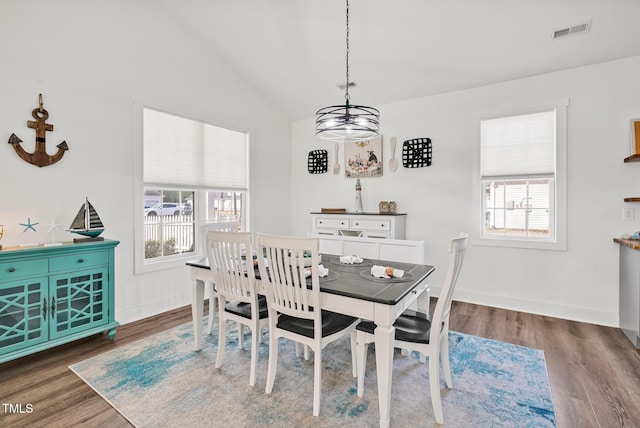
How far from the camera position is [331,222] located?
4602mm

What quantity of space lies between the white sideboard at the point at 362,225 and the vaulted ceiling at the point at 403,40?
162cm

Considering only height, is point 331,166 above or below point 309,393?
above

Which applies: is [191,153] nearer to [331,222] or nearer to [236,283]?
[331,222]

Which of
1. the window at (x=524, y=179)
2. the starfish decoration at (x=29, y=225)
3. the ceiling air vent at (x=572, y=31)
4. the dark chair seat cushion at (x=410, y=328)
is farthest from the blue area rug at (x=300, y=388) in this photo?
the ceiling air vent at (x=572, y=31)

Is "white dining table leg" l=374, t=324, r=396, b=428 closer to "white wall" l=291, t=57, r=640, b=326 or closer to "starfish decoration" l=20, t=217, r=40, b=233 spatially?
"white wall" l=291, t=57, r=640, b=326

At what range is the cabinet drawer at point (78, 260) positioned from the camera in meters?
2.58

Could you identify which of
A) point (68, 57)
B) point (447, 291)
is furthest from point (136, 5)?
point (447, 291)

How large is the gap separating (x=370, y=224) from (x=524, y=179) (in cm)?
184

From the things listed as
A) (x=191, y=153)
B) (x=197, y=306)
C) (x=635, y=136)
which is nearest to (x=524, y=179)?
(x=635, y=136)

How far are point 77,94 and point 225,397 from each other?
2.94 m

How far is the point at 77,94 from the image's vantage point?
3.00 metres

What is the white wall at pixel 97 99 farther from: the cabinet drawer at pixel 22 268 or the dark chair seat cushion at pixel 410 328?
the dark chair seat cushion at pixel 410 328

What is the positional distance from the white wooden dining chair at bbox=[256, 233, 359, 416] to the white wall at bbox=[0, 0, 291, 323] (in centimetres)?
210

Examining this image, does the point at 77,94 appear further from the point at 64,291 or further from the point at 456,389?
the point at 456,389
